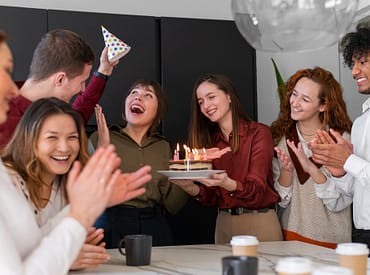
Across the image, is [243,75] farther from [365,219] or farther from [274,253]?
[274,253]

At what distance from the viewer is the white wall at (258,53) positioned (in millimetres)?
3336

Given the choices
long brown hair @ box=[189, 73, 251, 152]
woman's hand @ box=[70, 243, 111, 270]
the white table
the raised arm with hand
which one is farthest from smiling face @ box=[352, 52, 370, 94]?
woman's hand @ box=[70, 243, 111, 270]

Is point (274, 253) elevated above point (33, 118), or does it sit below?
below

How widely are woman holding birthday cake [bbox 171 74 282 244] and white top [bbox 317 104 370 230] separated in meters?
0.26

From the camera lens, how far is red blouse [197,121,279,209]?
2.33 meters

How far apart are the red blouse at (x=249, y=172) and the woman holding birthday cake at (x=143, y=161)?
18cm

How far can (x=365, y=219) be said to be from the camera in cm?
222

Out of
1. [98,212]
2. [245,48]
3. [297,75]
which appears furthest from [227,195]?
[98,212]

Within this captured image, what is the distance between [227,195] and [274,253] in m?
0.71

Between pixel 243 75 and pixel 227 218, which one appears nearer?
pixel 227 218

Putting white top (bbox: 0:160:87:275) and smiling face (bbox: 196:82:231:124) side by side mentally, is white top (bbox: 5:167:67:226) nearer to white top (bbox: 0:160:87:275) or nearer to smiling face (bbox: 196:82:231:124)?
white top (bbox: 0:160:87:275)

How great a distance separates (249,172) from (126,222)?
54 centimetres

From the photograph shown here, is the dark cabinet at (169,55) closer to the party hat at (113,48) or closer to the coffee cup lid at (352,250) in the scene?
the party hat at (113,48)

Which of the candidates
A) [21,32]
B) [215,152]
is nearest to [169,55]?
[21,32]
